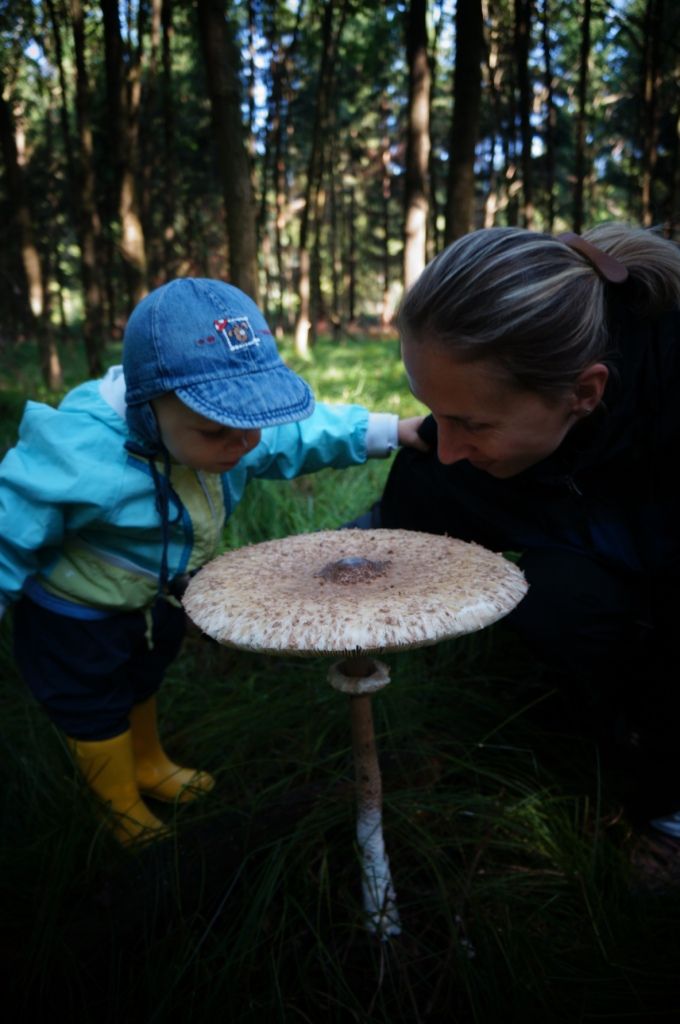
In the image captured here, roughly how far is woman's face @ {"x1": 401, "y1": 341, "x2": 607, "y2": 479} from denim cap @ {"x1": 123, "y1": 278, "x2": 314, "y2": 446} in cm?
35

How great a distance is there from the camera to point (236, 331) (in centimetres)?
160

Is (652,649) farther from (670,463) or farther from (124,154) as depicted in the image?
(124,154)

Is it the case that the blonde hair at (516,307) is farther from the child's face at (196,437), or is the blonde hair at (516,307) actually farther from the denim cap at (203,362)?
the child's face at (196,437)

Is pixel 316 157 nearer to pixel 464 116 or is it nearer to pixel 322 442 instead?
pixel 464 116

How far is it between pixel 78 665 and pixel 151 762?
0.55m

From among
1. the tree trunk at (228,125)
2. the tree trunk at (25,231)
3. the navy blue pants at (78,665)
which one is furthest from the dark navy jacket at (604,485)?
the tree trunk at (25,231)

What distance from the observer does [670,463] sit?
1.72 m

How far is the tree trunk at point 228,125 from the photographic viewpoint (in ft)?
10.6

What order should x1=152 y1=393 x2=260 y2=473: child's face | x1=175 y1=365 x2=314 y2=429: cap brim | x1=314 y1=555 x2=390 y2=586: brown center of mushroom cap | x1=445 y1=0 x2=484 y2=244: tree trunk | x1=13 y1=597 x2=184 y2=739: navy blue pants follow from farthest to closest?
x1=445 y1=0 x2=484 y2=244: tree trunk, x1=13 y1=597 x2=184 y2=739: navy blue pants, x1=152 y1=393 x2=260 y2=473: child's face, x1=175 y1=365 x2=314 y2=429: cap brim, x1=314 y1=555 x2=390 y2=586: brown center of mushroom cap

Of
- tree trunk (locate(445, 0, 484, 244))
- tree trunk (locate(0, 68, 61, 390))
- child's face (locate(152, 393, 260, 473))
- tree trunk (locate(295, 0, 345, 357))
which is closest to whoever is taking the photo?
child's face (locate(152, 393, 260, 473))

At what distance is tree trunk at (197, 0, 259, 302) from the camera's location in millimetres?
3238

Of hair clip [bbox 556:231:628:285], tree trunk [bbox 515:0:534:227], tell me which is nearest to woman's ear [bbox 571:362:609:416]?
hair clip [bbox 556:231:628:285]

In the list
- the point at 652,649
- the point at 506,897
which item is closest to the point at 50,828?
the point at 506,897

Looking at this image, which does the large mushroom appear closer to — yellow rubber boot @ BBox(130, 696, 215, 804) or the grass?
the grass
